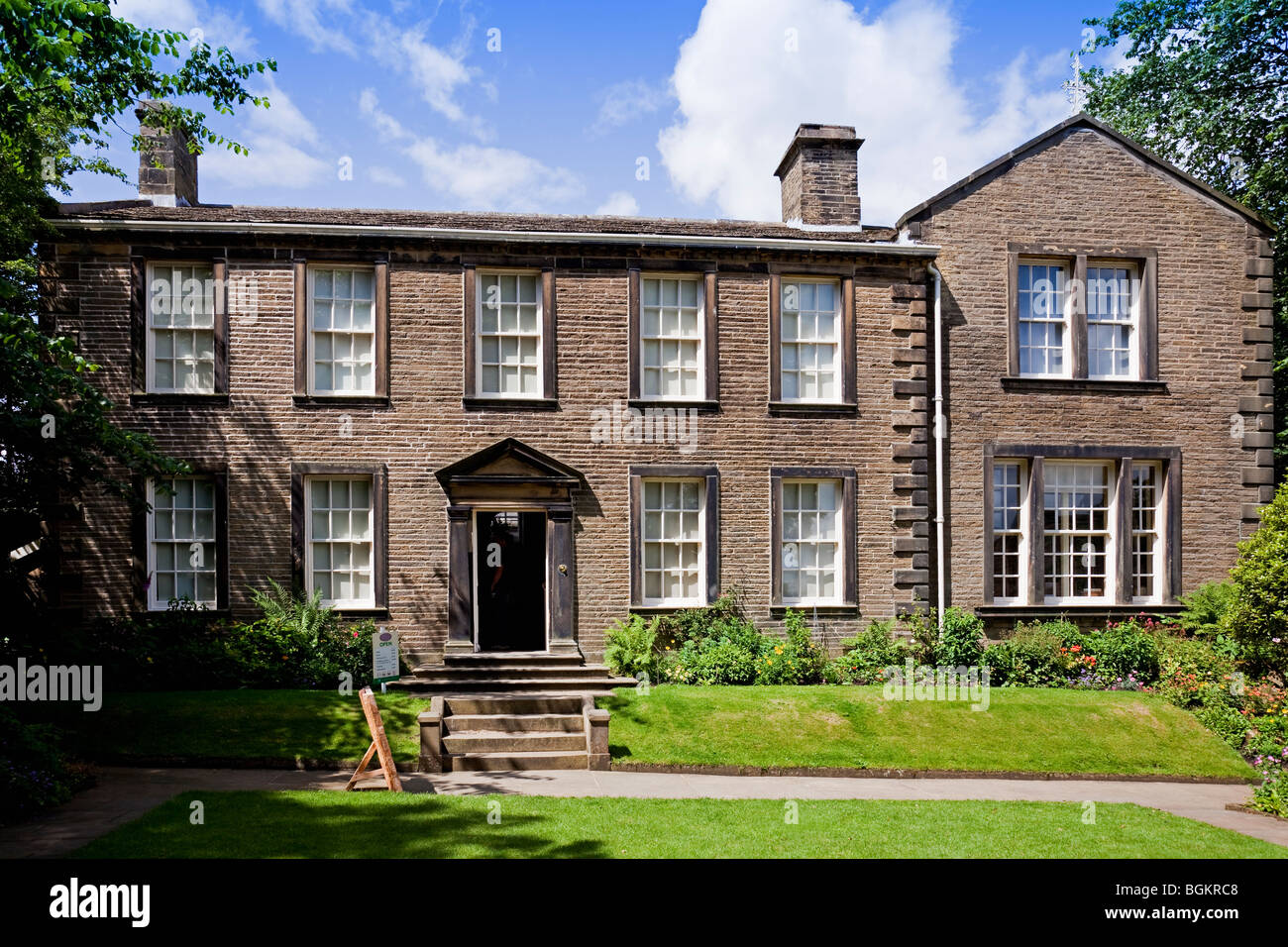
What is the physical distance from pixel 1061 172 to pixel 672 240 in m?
7.97

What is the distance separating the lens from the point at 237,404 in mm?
14930

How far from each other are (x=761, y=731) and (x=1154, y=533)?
9.87 m

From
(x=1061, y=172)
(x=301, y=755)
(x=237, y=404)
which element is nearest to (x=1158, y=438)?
(x=1061, y=172)

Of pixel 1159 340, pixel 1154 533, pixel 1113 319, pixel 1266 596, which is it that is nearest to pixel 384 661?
pixel 1266 596

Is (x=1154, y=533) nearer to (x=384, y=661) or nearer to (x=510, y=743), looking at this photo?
(x=510, y=743)

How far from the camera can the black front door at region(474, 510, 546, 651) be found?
50.6 ft

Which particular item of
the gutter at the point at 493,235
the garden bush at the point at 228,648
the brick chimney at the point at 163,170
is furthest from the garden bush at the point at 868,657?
the brick chimney at the point at 163,170

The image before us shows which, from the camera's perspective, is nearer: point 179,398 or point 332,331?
point 179,398

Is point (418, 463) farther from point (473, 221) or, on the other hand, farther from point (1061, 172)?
point (1061, 172)

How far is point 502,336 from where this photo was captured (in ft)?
51.0

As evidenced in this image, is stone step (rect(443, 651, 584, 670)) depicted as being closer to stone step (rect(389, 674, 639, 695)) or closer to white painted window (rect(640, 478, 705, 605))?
stone step (rect(389, 674, 639, 695))

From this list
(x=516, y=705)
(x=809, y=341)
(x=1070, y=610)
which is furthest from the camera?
(x=1070, y=610)

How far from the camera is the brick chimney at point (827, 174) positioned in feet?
56.4

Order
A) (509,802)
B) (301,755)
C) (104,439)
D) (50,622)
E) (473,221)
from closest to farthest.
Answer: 1. (509,802)
2. (301,755)
3. (104,439)
4. (50,622)
5. (473,221)
